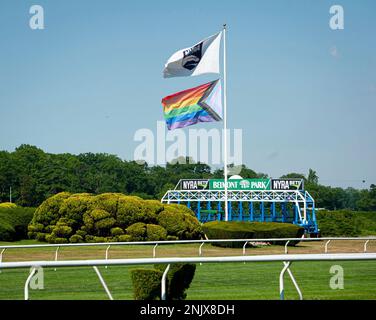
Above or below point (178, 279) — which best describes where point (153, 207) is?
below

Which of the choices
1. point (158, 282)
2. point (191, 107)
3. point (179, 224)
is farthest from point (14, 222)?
point (158, 282)

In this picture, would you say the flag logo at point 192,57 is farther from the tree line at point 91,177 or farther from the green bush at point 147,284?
the tree line at point 91,177

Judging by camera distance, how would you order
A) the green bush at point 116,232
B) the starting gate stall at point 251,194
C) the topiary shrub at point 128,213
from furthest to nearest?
the starting gate stall at point 251,194 → the topiary shrub at point 128,213 → the green bush at point 116,232

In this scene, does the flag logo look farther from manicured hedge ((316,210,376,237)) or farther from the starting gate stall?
manicured hedge ((316,210,376,237))

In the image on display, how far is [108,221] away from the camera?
24.7 m

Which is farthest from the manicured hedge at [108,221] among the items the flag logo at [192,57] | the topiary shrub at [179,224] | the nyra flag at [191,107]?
the flag logo at [192,57]

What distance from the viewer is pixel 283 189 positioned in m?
39.0

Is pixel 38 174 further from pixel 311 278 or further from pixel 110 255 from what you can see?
pixel 311 278

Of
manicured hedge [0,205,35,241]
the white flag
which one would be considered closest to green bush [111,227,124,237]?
manicured hedge [0,205,35,241]

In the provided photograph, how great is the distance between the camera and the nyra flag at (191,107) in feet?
82.8

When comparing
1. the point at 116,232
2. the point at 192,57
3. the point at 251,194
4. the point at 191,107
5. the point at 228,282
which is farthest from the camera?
the point at 251,194

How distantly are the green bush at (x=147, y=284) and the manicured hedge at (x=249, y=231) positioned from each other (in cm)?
1664

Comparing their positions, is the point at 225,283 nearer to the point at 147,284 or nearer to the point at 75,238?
the point at 147,284

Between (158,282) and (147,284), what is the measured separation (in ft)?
0.57
